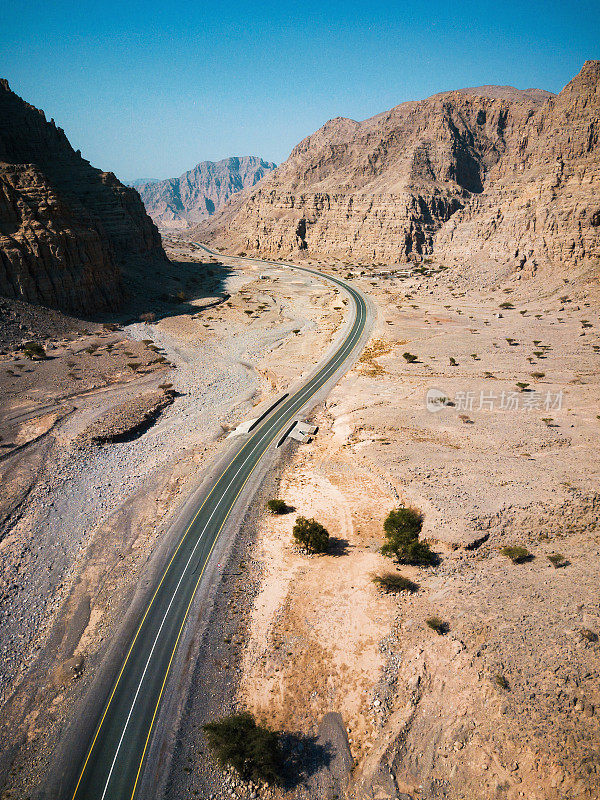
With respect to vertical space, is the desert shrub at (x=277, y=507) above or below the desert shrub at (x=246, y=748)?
above

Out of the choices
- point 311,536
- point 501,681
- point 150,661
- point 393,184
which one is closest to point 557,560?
point 501,681

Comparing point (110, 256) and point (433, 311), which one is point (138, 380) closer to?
point (110, 256)

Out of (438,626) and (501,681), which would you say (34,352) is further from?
(501,681)

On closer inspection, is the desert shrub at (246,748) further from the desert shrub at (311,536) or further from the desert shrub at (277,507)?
the desert shrub at (277,507)

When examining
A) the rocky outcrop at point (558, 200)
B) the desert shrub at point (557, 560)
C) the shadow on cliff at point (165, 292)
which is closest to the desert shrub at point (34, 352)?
the shadow on cliff at point (165, 292)

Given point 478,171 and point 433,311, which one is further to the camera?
point 478,171

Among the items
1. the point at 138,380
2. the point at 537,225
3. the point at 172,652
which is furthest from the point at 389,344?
the point at 172,652

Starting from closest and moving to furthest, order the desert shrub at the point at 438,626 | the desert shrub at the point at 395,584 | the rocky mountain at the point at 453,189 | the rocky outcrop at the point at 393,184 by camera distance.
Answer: the desert shrub at the point at 438,626 → the desert shrub at the point at 395,584 → the rocky mountain at the point at 453,189 → the rocky outcrop at the point at 393,184
